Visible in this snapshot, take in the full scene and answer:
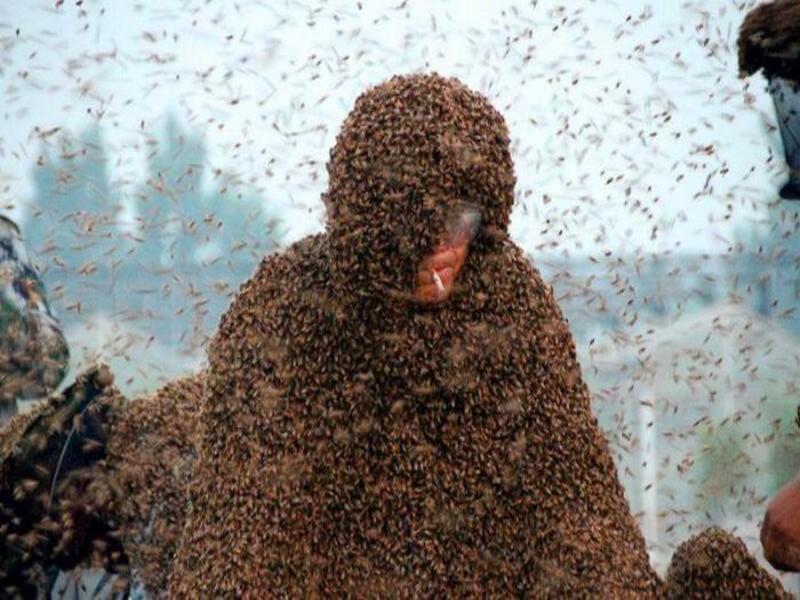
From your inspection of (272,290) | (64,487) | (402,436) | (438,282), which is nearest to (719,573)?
(402,436)

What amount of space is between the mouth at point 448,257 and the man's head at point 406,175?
0.04ft

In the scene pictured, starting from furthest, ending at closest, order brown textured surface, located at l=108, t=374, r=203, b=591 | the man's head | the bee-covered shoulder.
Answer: brown textured surface, located at l=108, t=374, r=203, b=591 < the bee-covered shoulder < the man's head

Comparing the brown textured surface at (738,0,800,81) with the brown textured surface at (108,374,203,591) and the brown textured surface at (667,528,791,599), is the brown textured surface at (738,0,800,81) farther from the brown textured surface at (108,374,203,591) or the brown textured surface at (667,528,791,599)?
the brown textured surface at (108,374,203,591)

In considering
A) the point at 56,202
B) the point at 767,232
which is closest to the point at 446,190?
the point at 56,202

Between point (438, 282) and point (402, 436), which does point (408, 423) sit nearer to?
point (402, 436)

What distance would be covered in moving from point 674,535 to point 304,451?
948 mm

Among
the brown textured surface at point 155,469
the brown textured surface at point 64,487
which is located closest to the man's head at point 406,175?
the brown textured surface at point 155,469

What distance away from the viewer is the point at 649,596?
5.94ft

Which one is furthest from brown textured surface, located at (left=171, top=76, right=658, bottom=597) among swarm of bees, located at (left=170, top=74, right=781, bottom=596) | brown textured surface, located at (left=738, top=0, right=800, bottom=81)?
brown textured surface, located at (left=738, top=0, right=800, bottom=81)

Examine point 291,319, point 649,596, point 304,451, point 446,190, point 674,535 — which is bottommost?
point 674,535

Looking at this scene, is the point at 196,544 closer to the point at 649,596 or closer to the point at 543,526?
the point at 543,526

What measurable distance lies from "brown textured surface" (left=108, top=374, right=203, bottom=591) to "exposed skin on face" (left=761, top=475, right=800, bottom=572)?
94 cm

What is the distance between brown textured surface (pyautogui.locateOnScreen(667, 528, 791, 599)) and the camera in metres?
1.94

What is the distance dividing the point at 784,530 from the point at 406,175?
0.84 m
